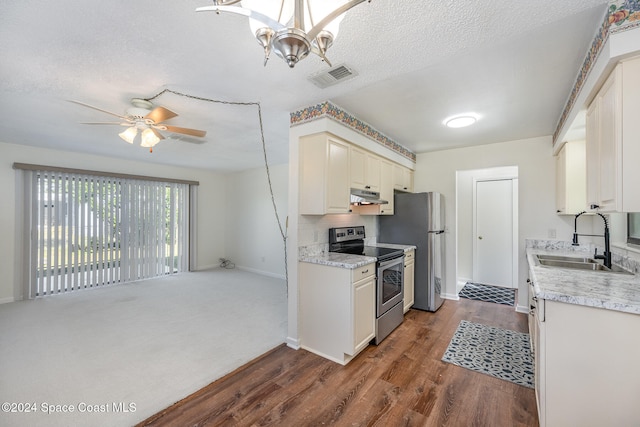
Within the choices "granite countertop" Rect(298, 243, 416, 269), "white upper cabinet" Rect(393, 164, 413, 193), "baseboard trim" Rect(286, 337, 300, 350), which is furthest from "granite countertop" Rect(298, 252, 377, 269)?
"white upper cabinet" Rect(393, 164, 413, 193)

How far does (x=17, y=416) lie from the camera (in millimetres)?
1745

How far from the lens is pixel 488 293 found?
14.7 ft

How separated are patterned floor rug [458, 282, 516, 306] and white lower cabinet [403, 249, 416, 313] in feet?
4.33

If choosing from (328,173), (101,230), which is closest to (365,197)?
(328,173)

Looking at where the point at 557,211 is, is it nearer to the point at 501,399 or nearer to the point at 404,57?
the point at 501,399

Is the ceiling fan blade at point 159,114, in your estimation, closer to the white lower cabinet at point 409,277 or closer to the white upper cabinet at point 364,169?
the white upper cabinet at point 364,169

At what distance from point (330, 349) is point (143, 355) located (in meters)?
1.76

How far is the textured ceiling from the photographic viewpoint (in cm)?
139

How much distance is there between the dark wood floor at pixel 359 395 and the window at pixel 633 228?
4.76 ft

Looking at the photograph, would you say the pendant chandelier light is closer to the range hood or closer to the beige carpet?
the range hood

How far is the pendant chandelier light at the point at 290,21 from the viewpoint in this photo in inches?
37.9

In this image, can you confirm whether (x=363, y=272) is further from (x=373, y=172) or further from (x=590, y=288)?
A: (x=590, y=288)

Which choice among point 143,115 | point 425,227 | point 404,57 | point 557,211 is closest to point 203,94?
point 143,115

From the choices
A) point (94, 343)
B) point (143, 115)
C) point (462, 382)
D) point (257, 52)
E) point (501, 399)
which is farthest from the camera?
point (94, 343)
